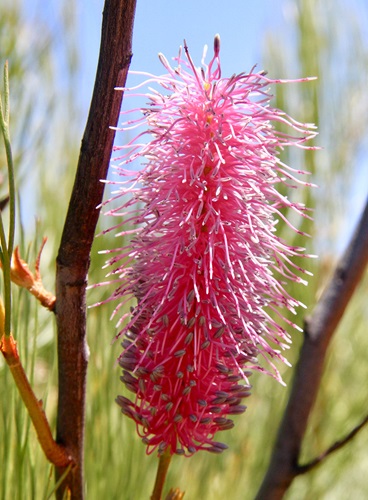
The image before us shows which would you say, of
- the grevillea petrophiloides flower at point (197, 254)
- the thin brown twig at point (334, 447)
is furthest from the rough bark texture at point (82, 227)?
the thin brown twig at point (334, 447)

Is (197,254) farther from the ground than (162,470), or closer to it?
farther from the ground

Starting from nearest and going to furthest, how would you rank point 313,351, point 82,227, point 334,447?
point 82,227 < point 334,447 < point 313,351

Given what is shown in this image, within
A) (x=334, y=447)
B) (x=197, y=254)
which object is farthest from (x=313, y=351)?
(x=197, y=254)

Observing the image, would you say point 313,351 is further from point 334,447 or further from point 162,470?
point 162,470

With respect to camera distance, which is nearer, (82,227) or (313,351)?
(82,227)

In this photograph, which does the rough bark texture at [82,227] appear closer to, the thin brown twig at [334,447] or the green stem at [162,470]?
the green stem at [162,470]

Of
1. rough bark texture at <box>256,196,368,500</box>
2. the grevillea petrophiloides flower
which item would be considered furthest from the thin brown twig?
the grevillea petrophiloides flower
